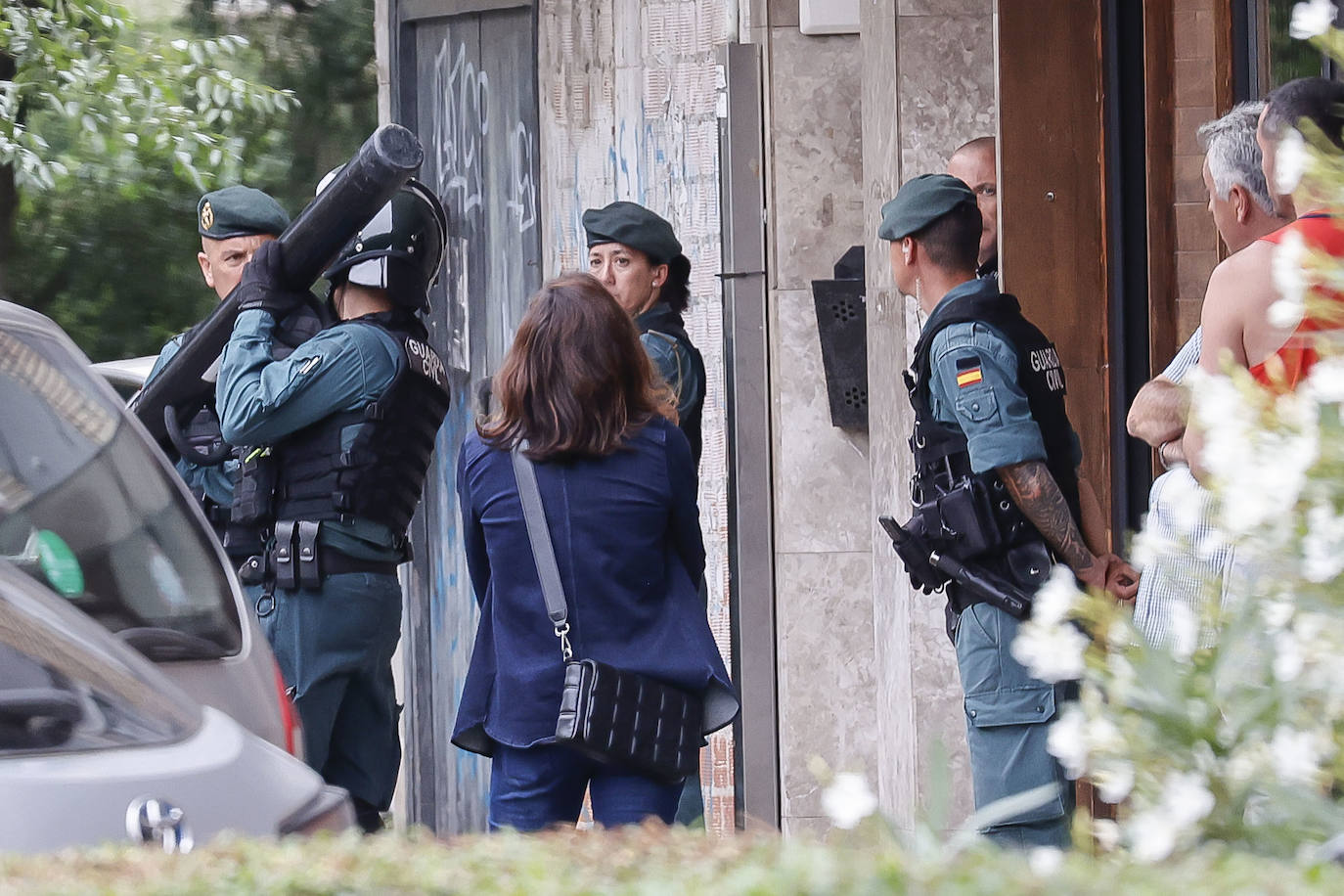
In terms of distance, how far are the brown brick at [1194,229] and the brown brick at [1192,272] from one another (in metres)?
0.02

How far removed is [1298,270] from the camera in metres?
1.56

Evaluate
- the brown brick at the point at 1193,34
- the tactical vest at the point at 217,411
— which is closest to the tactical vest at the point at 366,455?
the tactical vest at the point at 217,411

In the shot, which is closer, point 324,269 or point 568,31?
point 324,269

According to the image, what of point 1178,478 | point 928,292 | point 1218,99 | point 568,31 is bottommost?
point 1178,478

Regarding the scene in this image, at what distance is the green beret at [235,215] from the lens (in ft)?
18.8

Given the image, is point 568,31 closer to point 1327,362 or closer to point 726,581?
point 726,581

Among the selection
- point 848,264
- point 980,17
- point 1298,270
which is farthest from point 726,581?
point 1298,270

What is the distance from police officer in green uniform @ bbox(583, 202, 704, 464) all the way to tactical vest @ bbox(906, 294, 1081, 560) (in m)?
1.22

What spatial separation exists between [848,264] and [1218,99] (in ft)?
5.33

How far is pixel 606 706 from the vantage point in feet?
12.8

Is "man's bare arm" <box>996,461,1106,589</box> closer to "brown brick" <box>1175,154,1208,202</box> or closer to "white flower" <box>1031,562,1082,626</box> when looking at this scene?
"brown brick" <box>1175,154,1208,202</box>

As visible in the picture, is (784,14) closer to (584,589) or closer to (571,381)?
(571,381)

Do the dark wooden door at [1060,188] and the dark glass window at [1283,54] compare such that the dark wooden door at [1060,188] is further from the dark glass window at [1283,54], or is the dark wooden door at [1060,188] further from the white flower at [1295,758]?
the white flower at [1295,758]

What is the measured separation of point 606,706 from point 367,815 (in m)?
1.47
